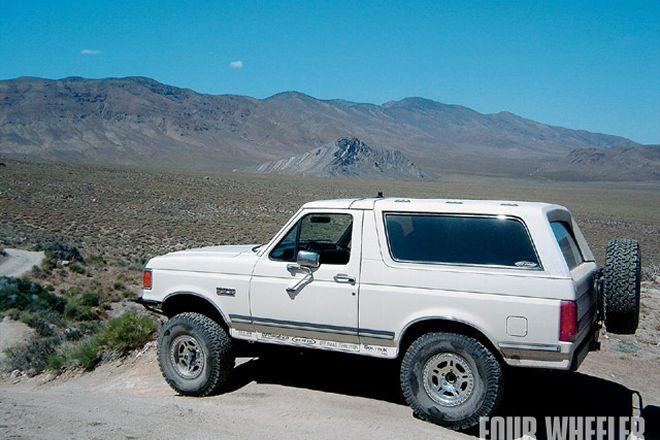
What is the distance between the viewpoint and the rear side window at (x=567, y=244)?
5.91m

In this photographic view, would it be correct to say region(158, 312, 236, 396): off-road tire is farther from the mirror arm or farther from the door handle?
the door handle

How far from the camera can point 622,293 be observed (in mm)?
6012

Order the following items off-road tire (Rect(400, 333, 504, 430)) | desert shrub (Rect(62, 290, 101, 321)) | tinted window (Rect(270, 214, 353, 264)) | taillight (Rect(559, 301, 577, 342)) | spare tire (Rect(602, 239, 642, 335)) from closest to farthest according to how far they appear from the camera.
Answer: taillight (Rect(559, 301, 577, 342)), off-road tire (Rect(400, 333, 504, 430)), spare tire (Rect(602, 239, 642, 335)), tinted window (Rect(270, 214, 353, 264)), desert shrub (Rect(62, 290, 101, 321))

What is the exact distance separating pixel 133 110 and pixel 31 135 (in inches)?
1442

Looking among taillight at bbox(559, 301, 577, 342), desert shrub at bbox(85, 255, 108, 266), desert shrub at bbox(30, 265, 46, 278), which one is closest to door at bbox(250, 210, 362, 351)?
taillight at bbox(559, 301, 577, 342)

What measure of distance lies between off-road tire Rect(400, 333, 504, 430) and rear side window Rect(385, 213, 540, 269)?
732 millimetres

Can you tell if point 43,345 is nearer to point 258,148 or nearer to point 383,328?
point 383,328

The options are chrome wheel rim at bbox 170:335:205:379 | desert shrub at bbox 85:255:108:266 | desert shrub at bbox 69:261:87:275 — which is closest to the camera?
chrome wheel rim at bbox 170:335:205:379

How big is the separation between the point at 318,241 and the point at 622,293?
307cm

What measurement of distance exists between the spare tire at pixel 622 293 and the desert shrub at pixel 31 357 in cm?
768

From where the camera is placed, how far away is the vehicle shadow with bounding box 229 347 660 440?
263 inches

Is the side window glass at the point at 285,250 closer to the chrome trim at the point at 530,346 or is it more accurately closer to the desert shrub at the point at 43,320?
the chrome trim at the point at 530,346

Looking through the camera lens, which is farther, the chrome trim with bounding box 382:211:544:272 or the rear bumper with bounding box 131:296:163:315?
the rear bumper with bounding box 131:296:163:315

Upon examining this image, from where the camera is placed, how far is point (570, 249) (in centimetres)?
628
